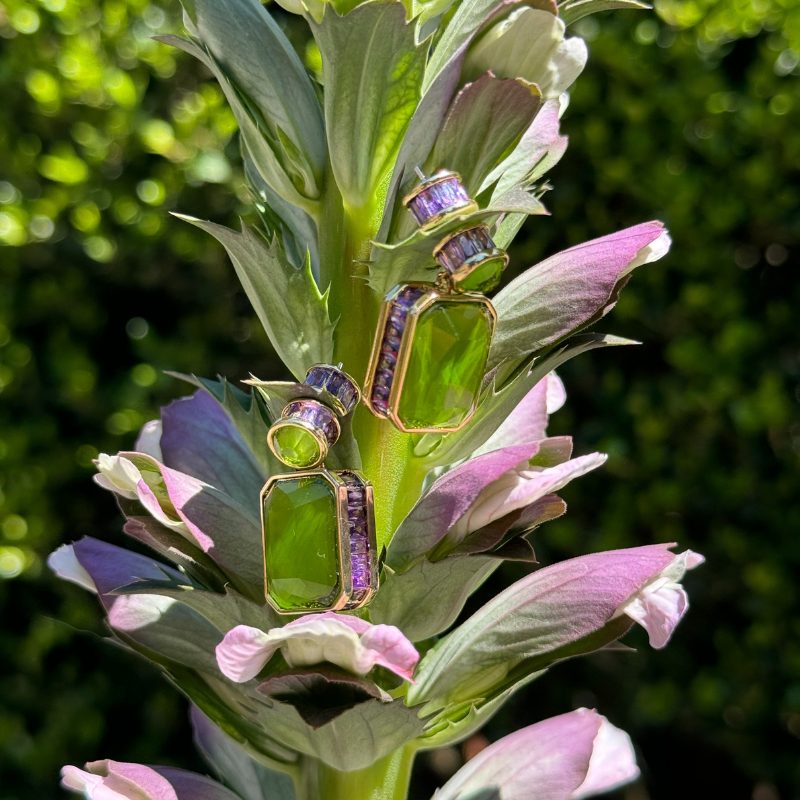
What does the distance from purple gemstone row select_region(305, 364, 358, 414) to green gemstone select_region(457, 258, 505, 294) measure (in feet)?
0.32

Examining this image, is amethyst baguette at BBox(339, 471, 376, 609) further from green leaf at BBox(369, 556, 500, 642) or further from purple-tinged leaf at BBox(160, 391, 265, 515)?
purple-tinged leaf at BBox(160, 391, 265, 515)

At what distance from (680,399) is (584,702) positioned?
76 cm

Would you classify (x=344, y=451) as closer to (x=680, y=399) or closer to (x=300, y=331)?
(x=300, y=331)

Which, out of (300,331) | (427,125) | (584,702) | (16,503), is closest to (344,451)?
(300,331)

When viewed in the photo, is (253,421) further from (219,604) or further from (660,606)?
(660,606)

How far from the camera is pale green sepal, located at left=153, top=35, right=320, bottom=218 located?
585 mm

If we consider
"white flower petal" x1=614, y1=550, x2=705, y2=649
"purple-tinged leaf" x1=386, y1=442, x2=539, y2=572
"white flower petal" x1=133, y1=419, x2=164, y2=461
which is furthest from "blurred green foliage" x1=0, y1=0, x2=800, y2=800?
"purple-tinged leaf" x1=386, y1=442, x2=539, y2=572

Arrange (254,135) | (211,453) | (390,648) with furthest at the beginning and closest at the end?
(211,453), (254,135), (390,648)

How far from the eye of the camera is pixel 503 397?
0.59 meters

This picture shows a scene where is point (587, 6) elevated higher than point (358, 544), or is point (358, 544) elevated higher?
point (587, 6)

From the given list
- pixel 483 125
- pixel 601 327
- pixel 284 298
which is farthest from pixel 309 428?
pixel 601 327

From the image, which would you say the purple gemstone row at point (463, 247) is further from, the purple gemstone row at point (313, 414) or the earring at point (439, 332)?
the purple gemstone row at point (313, 414)

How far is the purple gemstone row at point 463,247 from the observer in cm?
50

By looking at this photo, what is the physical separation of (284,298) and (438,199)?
143 mm
